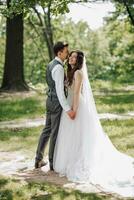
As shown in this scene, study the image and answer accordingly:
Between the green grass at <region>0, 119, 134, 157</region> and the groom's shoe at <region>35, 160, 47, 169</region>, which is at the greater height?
the green grass at <region>0, 119, 134, 157</region>

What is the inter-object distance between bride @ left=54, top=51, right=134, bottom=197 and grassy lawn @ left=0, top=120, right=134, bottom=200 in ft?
3.24

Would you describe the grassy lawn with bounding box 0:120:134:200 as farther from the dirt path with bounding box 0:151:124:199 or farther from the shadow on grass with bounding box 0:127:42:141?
the dirt path with bounding box 0:151:124:199

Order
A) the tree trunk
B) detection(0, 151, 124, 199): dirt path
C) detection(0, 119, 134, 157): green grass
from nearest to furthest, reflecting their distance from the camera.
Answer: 1. detection(0, 151, 124, 199): dirt path
2. detection(0, 119, 134, 157): green grass
3. the tree trunk

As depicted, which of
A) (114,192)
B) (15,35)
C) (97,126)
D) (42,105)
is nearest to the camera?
(114,192)

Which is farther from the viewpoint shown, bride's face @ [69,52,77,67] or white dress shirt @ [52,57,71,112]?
bride's face @ [69,52,77,67]

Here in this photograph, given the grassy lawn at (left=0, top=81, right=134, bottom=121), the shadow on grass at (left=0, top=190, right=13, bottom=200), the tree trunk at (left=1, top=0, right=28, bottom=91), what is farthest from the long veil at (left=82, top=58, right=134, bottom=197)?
the tree trunk at (left=1, top=0, right=28, bottom=91)

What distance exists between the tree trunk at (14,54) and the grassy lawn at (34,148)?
8353mm

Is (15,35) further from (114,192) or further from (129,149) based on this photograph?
(114,192)

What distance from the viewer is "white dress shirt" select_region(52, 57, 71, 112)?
8.94m

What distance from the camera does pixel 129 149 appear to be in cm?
1120

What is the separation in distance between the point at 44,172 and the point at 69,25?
213 ft

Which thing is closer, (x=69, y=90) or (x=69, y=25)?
(x=69, y=90)

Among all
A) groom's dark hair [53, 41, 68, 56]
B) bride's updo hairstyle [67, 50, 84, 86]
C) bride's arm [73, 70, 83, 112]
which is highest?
groom's dark hair [53, 41, 68, 56]

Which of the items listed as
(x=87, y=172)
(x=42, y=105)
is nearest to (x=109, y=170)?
(x=87, y=172)
